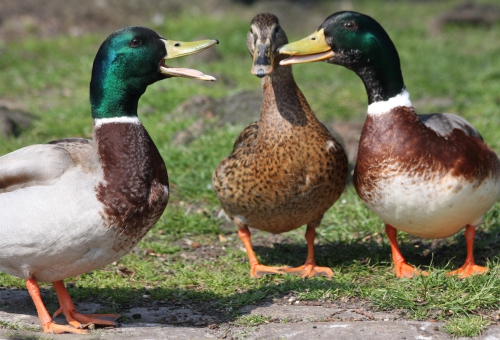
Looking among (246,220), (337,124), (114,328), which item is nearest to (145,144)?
(114,328)

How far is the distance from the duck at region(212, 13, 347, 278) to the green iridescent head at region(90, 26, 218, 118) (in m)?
0.63

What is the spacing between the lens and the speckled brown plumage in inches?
138

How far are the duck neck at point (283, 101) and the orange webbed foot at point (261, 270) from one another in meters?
0.90

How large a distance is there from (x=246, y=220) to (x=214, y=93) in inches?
147

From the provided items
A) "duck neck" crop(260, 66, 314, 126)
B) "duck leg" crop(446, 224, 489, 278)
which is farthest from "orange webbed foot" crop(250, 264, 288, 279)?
"duck leg" crop(446, 224, 489, 278)

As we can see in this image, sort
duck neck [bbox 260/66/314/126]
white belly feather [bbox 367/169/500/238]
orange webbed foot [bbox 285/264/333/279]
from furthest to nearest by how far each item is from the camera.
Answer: orange webbed foot [bbox 285/264/333/279] → duck neck [bbox 260/66/314/126] → white belly feather [bbox 367/169/500/238]

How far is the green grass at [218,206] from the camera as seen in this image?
4.13m

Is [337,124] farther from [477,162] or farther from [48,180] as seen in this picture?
[48,180]

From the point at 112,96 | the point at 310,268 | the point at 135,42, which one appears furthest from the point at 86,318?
the point at 310,268

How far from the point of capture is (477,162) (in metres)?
4.12

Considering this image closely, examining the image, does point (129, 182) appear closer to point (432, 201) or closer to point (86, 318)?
point (86, 318)

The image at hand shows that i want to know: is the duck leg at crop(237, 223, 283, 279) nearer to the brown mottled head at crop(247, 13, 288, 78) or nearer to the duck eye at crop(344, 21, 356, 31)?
the brown mottled head at crop(247, 13, 288, 78)

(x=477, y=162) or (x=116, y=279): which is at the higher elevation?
(x=477, y=162)

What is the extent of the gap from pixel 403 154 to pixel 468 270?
2.63ft
